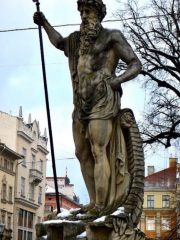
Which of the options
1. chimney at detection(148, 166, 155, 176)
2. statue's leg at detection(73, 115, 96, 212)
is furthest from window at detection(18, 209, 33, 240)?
statue's leg at detection(73, 115, 96, 212)

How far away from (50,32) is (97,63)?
3.12ft

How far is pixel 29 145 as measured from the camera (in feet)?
220

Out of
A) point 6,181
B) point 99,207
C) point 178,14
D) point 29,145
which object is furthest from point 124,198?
point 29,145

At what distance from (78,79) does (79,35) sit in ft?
1.89

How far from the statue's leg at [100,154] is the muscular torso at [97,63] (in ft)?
1.26

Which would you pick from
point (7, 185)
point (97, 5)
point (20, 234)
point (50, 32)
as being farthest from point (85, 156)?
point (20, 234)

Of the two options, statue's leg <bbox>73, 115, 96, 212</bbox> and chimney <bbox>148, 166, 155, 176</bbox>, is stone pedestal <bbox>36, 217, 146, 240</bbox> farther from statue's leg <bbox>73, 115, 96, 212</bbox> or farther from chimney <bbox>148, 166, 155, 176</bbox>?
chimney <bbox>148, 166, 155, 176</bbox>

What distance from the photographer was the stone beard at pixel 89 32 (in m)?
7.42

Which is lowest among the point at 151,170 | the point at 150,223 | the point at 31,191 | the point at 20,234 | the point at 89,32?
the point at 20,234

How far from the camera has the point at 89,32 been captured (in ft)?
24.3

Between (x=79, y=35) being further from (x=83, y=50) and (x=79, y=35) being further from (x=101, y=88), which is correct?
(x=101, y=88)

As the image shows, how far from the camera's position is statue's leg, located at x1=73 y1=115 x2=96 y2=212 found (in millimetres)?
7406

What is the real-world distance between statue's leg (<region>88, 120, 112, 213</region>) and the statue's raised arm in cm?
127

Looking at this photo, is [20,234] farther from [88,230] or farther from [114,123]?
[88,230]
